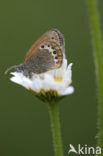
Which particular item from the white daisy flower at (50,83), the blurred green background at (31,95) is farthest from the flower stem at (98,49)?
the blurred green background at (31,95)

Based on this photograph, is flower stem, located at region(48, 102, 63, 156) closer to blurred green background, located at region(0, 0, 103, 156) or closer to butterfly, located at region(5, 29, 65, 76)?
butterfly, located at region(5, 29, 65, 76)

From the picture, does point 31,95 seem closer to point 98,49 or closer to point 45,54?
point 45,54

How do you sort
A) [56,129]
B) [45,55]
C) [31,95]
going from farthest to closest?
[31,95] → [45,55] → [56,129]

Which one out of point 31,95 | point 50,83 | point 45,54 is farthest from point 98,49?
point 31,95

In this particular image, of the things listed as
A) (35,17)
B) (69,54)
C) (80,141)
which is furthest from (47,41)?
(35,17)

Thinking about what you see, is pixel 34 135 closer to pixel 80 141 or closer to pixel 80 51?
pixel 80 141

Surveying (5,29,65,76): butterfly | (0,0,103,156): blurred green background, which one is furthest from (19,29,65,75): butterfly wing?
(0,0,103,156): blurred green background
